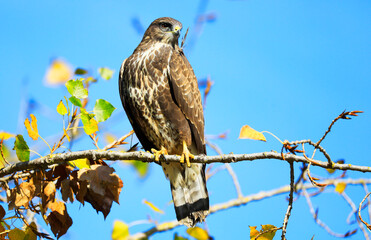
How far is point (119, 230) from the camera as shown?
2123mm

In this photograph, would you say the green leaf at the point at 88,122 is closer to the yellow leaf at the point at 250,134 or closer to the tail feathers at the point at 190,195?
the yellow leaf at the point at 250,134

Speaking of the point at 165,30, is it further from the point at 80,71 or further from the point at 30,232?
the point at 30,232

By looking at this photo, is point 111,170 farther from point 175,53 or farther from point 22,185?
point 175,53

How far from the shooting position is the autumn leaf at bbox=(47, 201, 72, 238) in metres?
2.75

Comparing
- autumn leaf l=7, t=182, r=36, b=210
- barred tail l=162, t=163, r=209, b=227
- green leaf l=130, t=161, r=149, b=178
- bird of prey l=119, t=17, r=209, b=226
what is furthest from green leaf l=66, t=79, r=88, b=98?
barred tail l=162, t=163, r=209, b=227

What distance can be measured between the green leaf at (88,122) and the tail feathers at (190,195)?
1.83m

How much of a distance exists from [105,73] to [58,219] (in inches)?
53.5

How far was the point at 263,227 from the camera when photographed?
247 centimetres

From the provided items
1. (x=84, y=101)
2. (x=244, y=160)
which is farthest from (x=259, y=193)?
(x=84, y=101)

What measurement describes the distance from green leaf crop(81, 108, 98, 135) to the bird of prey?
4.18 ft

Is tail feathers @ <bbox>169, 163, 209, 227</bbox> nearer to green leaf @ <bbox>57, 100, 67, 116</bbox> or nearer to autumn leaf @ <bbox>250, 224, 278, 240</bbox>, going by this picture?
autumn leaf @ <bbox>250, 224, 278, 240</bbox>

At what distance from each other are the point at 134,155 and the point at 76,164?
1.46 ft

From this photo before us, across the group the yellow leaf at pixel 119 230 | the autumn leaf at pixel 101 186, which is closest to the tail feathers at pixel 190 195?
the autumn leaf at pixel 101 186

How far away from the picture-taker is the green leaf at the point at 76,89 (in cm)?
271
